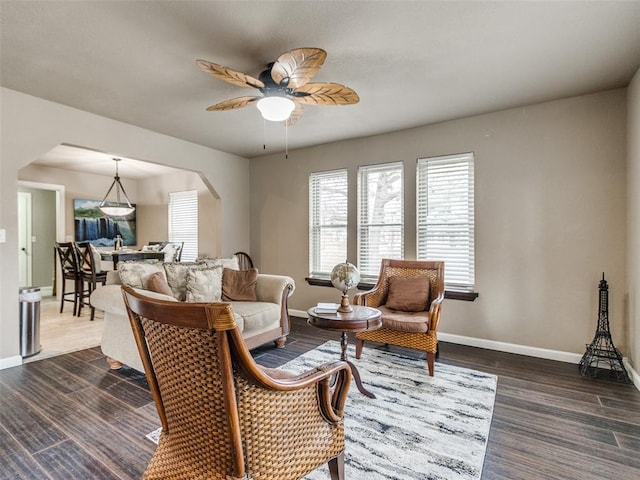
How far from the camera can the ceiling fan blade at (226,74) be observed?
204 centimetres

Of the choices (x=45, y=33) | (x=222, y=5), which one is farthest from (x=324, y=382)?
(x=45, y=33)

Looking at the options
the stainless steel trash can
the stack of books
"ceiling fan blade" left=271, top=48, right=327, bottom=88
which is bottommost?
the stainless steel trash can

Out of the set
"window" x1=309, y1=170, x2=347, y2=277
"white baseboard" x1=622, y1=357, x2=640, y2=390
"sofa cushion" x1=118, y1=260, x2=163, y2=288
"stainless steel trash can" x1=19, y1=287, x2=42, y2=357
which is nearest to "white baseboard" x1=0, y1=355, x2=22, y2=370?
"stainless steel trash can" x1=19, y1=287, x2=42, y2=357

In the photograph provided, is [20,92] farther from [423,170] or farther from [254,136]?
[423,170]

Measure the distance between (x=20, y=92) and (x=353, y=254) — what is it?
12.9 feet

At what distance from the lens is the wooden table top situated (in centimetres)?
238

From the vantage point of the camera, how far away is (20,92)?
10.3ft

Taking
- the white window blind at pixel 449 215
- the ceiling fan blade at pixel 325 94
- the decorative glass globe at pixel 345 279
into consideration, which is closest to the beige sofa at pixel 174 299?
the decorative glass globe at pixel 345 279

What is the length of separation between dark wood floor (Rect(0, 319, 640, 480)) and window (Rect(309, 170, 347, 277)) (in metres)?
1.93

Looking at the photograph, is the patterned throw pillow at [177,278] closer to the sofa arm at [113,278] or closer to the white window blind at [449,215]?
the sofa arm at [113,278]

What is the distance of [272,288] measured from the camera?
3.72 meters

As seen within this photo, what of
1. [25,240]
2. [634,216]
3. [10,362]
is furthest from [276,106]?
[25,240]

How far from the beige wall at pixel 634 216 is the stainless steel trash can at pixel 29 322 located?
546 centimetres

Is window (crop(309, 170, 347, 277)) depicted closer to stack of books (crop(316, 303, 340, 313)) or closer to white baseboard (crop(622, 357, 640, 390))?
stack of books (crop(316, 303, 340, 313))
